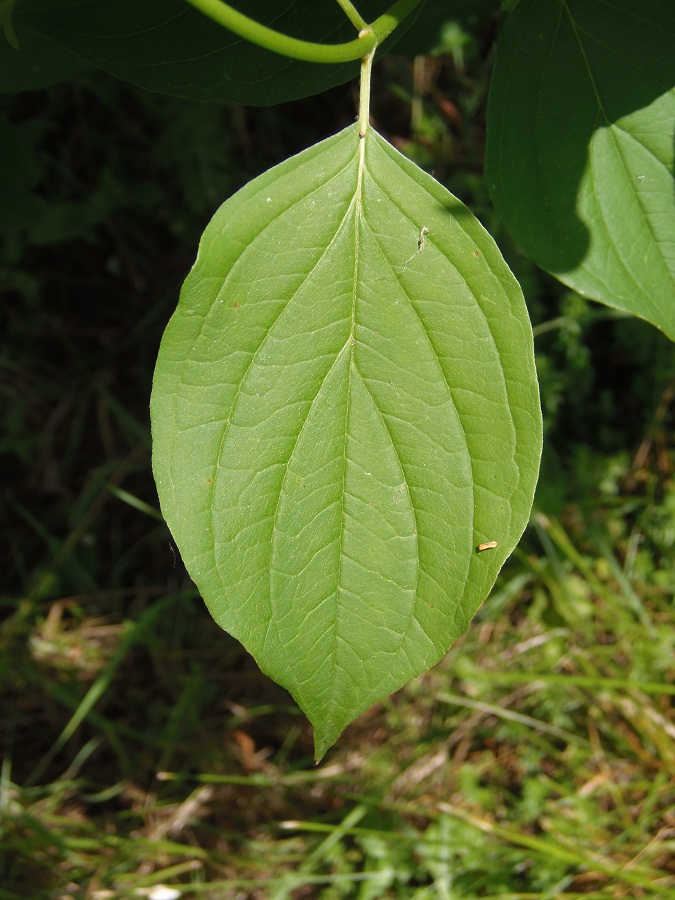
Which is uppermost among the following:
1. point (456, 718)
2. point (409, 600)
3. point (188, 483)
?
point (188, 483)

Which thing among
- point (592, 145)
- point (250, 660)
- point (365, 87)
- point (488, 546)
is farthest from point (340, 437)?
point (250, 660)

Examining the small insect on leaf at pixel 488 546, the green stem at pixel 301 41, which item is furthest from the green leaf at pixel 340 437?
the green stem at pixel 301 41

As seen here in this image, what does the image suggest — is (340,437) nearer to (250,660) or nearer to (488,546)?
(488,546)

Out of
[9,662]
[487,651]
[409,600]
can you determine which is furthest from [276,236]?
[9,662]

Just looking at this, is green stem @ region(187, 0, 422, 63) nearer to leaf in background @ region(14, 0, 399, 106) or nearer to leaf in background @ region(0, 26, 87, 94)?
leaf in background @ region(14, 0, 399, 106)

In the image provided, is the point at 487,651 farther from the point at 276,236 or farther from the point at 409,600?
the point at 276,236

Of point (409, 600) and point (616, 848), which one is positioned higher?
point (409, 600)
